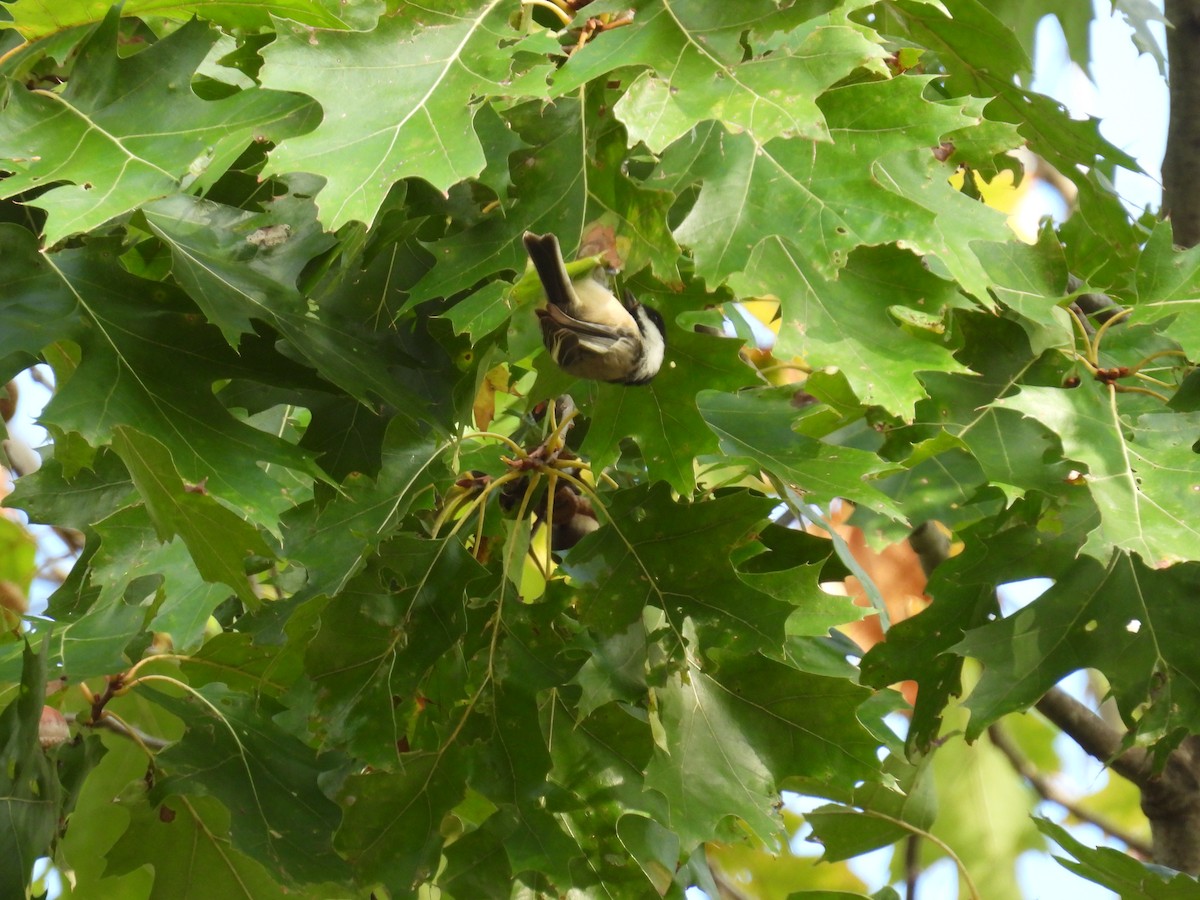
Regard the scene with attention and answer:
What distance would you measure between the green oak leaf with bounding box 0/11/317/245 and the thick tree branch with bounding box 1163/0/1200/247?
1616 millimetres

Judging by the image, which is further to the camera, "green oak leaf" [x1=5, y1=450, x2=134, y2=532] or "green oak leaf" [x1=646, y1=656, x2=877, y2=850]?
"green oak leaf" [x1=5, y1=450, x2=134, y2=532]

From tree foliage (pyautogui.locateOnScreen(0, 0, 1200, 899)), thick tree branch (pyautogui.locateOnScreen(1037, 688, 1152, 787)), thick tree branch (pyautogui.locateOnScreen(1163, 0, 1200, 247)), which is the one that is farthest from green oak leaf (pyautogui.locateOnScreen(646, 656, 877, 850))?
thick tree branch (pyautogui.locateOnScreen(1163, 0, 1200, 247))

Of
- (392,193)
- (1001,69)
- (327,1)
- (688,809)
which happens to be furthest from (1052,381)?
(327,1)

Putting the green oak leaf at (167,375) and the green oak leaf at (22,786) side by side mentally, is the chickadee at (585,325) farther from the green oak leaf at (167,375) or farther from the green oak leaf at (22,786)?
the green oak leaf at (22,786)

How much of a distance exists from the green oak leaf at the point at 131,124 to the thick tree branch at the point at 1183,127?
5.30ft

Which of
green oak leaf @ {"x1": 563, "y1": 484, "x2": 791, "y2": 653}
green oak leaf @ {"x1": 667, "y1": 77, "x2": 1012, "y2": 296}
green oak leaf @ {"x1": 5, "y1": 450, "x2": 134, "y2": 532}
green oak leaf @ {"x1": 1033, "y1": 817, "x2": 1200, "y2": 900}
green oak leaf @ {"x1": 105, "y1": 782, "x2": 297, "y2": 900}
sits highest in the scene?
green oak leaf @ {"x1": 667, "y1": 77, "x2": 1012, "y2": 296}

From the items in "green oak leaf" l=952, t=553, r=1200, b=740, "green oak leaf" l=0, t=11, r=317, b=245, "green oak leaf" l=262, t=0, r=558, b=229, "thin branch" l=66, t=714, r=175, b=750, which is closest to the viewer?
"green oak leaf" l=262, t=0, r=558, b=229

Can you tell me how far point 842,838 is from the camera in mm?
2008

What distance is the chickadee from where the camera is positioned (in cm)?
114

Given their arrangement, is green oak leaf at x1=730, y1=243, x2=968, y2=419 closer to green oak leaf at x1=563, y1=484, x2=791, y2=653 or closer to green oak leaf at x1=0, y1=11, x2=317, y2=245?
Result: green oak leaf at x1=563, y1=484, x2=791, y2=653

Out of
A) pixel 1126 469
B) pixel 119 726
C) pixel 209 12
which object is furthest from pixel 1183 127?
pixel 119 726

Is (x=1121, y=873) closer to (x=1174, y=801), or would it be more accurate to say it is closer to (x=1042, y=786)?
(x=1174, y=801)

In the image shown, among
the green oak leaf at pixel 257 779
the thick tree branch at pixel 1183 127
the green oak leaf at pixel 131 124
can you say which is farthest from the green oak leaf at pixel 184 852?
the thick tree branch at pixel 1183 127

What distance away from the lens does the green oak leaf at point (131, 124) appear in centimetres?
116
